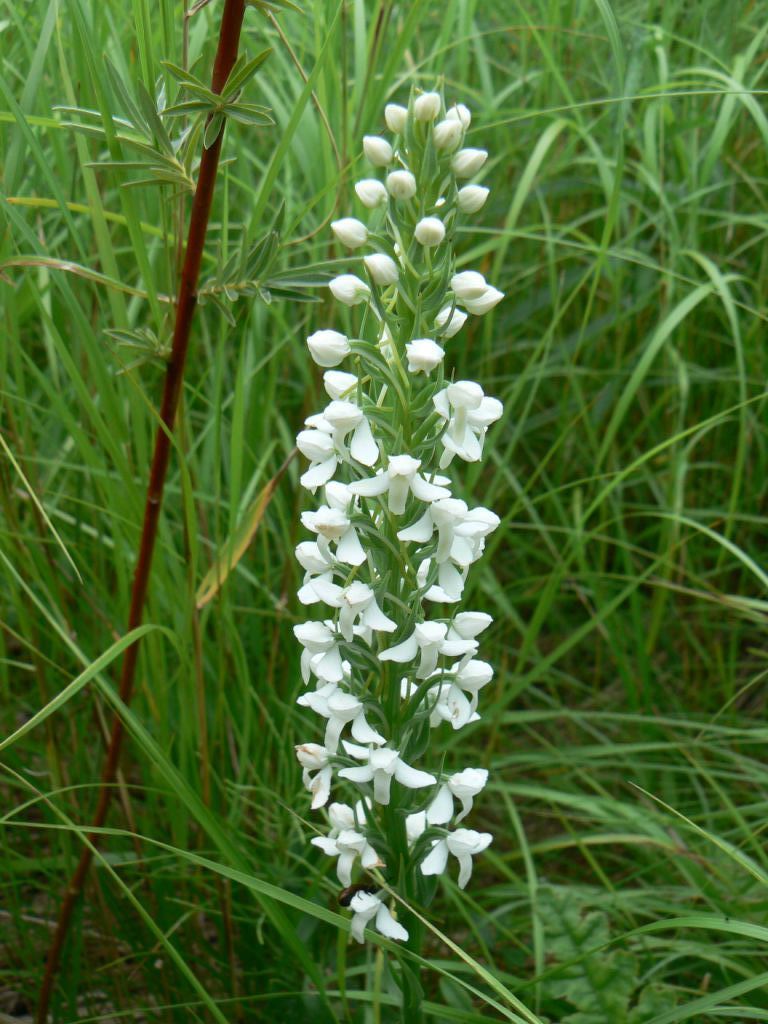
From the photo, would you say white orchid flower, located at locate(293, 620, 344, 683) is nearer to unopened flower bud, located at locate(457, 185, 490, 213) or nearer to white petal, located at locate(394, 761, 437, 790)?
white petal, located at locate(394, 761, 437, 790)

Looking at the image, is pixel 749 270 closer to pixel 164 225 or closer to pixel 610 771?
pixel 610 771

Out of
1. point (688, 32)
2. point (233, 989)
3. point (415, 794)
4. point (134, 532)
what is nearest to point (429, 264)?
point (415, 794)

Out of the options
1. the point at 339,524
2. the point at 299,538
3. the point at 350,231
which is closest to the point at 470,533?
the point at 339,524

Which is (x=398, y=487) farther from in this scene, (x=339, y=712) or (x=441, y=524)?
(x=339, y=712)

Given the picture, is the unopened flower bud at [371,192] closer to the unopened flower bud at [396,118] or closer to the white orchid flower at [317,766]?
the unopened flower bud at [396,118]

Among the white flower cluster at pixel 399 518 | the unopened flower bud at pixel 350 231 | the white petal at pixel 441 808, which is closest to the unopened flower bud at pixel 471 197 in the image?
the white flower cluster at pixel 399 518
